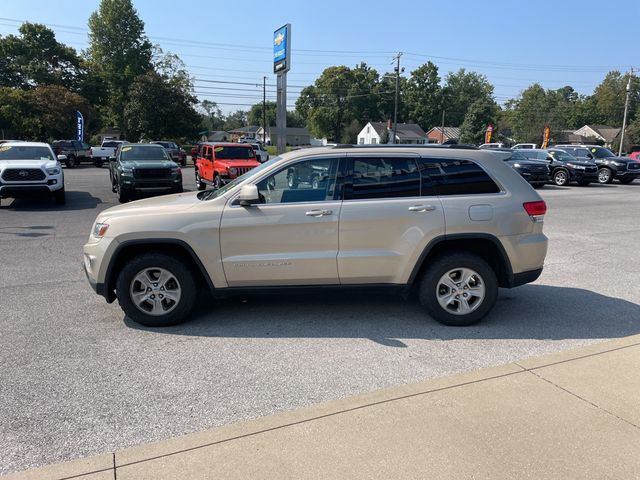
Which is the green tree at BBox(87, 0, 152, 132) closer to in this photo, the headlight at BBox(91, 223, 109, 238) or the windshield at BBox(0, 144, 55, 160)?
the windshield at BBox(0, 144, 55, 160)

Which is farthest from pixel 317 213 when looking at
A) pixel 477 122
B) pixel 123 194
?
pixel 477 122

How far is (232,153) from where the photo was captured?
1738 cm

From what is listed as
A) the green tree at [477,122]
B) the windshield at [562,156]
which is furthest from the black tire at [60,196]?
the green tree at [477,122]

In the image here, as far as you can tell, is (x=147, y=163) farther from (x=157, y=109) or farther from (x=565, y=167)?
(x=157, y=109)

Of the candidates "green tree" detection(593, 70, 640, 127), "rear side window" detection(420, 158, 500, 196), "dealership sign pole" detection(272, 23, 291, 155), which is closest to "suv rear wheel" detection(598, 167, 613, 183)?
"dealership sign pole" detection(272, 23, 291, 155)

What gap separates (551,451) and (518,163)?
20745 mm

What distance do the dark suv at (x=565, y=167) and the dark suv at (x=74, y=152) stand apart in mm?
28789

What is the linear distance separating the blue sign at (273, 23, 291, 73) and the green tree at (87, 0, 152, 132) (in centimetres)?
5060

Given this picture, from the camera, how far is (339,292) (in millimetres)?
4871

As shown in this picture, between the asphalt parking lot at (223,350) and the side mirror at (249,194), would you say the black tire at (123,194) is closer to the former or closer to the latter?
the asphalt parking lot at (223,350)

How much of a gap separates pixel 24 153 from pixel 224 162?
5894mm

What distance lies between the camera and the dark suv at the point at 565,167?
2277 centimetres

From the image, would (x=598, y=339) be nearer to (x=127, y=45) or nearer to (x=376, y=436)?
(x=376, y=436)

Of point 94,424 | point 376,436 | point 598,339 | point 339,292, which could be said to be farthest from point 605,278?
point 94,424
